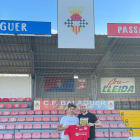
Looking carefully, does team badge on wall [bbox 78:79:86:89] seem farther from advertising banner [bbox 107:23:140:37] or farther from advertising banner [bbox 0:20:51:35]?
advertising banner [bbox 0:20:51:35]

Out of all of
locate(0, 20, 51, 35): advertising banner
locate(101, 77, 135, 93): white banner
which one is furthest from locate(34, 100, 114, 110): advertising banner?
locate(0, 20, 51, 35): advertising banner

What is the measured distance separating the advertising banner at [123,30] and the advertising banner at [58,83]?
7266 mm

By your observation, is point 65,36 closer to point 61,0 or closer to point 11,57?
point 61,0

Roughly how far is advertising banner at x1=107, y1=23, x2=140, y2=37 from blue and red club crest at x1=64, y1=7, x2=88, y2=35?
1.60m

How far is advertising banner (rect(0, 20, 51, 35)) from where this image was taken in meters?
10.2

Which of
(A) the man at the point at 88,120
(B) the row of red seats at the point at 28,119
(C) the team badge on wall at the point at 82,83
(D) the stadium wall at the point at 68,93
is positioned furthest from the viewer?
(C) the team badge on wall at the point at 82,83

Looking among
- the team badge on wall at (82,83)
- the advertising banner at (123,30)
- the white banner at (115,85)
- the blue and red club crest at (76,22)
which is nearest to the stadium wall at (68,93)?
the team badge on wall at (82,83)

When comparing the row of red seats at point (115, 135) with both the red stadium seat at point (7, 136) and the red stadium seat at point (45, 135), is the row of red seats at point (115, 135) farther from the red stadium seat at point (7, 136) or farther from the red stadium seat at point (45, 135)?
the red stadium seat at point (7, 136)

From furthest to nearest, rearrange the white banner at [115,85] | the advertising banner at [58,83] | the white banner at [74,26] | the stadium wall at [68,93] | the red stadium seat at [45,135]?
1. the white banner at [115,85]
2. the advertising banner at [58,83]
3. the stadium wall at [68,93]
4. the white banner at [74,26]
5. the red stadium seat at [45,135]

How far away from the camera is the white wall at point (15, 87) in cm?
1575

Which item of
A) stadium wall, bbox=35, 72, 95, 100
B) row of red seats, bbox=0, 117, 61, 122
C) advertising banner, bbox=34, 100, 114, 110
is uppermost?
stadium wall, bbox=35, 72, 95, 100

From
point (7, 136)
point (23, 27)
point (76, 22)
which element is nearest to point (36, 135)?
point (7, 136)

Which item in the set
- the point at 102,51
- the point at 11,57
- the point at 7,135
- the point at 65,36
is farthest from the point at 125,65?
the point at 7,135

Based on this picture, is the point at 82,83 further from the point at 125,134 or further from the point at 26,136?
the point at 26,136
